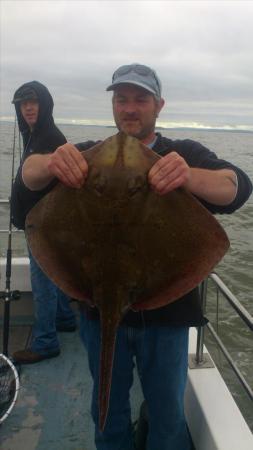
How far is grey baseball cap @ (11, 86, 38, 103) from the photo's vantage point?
4.44 metres

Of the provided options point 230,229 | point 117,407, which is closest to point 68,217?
point 117,407

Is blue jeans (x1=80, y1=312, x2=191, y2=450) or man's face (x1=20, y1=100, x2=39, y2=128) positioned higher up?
man's face (x1=20, y1=100, x2=39, y2=128)

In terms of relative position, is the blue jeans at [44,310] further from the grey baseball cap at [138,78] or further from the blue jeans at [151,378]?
the grey baseball cap at [138,78]

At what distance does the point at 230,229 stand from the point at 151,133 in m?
14.9

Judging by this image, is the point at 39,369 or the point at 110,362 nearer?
the point at 110,362

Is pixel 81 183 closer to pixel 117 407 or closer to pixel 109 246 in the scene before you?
pixel 109 246

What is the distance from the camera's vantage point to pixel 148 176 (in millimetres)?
1965

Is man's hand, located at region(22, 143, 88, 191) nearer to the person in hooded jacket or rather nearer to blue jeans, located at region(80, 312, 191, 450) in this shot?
blue jeans, located at region(80, 312, 191, 450)

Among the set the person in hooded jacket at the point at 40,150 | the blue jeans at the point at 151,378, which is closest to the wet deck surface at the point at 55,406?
the person in hooded jacket at the point at 40,150

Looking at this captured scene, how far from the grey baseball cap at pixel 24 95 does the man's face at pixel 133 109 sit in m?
2.19

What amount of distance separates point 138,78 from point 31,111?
229cm

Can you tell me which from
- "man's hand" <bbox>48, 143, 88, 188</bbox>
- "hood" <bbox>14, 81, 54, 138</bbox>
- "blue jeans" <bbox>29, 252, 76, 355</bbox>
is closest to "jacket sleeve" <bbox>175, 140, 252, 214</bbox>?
"man's hand" <bbox>48, 143, 88, 188</bbox>

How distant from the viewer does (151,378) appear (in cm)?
262

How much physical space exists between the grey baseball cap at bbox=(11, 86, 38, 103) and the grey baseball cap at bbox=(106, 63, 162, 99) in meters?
2.14
